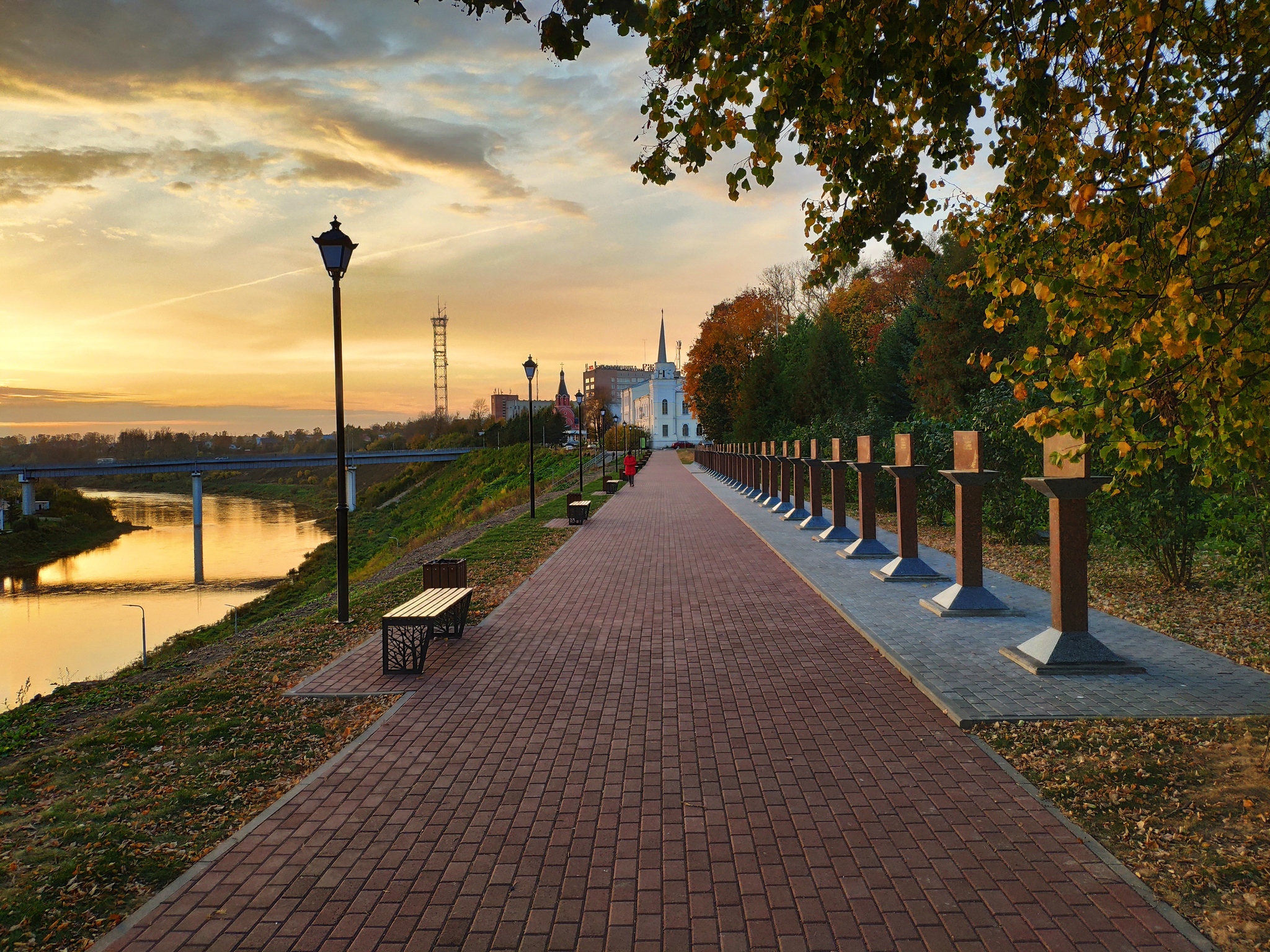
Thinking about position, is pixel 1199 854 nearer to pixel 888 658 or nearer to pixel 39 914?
pixel 888 658

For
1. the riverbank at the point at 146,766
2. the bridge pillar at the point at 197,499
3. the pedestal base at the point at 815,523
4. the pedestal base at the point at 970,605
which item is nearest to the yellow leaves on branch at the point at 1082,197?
the riverbank at the point at 146,766

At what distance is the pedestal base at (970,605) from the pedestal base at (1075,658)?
191 centimetres

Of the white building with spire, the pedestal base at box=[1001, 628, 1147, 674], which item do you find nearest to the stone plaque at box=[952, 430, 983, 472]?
the pedestal base at box=[1001, 628, 1147, 674]

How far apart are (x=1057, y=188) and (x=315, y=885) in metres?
5.48

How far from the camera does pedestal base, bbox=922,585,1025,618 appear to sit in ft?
27.7

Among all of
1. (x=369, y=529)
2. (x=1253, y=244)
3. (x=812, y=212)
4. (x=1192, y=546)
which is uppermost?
(x=812, y=212)

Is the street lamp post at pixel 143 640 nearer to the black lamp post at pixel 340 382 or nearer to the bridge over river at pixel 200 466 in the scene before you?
the black lamp post at pixel 340 382

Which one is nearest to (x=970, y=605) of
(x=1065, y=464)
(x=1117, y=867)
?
(x=1065, y=464)

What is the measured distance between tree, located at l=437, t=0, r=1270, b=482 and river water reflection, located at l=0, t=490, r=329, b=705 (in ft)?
46.0

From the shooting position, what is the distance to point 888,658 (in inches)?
272

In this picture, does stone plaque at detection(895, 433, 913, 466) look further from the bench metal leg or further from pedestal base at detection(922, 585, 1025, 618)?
the bench metal leg

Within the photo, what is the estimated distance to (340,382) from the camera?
30.7 ft

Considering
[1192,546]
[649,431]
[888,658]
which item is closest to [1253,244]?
[888,658]

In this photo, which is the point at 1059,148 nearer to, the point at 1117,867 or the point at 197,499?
the point at 1117,867
